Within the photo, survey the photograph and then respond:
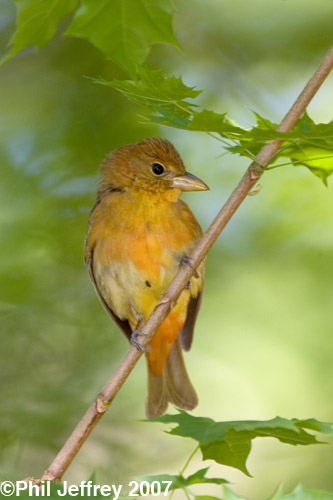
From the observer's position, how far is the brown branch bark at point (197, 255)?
96.9 inches

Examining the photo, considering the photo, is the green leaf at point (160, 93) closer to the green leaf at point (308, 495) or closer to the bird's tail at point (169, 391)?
the green leaf at point (308, 495)

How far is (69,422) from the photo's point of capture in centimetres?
571

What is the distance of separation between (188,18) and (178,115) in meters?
3.64

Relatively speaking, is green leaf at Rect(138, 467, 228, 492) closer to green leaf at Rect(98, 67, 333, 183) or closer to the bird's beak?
green leaf at Rect(98, 67, 333, 183)

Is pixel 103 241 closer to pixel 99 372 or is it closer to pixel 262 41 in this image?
pixel 99 372

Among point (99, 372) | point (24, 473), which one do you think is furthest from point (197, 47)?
point (24, 473)

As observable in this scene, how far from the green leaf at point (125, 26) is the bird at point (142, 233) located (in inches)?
38.3

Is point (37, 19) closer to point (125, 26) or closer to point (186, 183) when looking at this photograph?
point (125, 26)

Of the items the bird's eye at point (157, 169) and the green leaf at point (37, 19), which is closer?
the green leaf at point (37, 19)

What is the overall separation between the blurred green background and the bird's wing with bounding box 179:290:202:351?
1.01m

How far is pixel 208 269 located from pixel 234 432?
11.3 ft

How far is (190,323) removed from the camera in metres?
4.80

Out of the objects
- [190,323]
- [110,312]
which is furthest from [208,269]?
[110,312]

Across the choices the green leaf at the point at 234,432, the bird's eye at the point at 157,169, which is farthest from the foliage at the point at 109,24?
the green leaf at the point at 234,432
